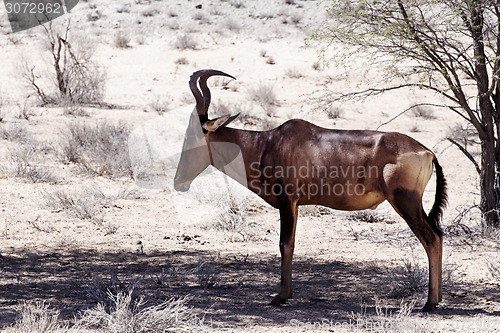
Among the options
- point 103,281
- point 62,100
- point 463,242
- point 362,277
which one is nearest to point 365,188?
point 362,277

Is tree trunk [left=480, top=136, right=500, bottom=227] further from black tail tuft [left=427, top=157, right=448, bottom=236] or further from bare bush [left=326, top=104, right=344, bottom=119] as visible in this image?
bare bush [left=326, top=104, right=344, bottom=119]

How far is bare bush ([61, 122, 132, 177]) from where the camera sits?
12.4 m

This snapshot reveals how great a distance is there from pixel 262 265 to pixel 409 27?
376cm

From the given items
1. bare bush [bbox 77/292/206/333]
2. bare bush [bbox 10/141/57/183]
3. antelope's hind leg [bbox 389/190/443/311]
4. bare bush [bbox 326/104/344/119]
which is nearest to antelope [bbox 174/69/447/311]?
antelope's hind leg [bbox 389/190/443/311]

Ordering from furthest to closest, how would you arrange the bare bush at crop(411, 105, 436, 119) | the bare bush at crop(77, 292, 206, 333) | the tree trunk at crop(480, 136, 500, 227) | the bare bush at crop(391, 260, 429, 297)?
the bare bush at crop(411, 105, 436, 119) → the tree trunk at crop(480, 136, 500, 227) → the bare bush at crop(391, 260, 429, 297) → the bare bush at crop(77, 292, 206, 333)

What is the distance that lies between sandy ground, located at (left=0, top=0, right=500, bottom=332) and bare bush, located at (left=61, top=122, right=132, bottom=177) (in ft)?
0.90

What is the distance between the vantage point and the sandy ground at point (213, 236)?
5840mm

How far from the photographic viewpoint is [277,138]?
6.04 m

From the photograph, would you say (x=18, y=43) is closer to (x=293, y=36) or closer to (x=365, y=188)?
(x=293, y=36)

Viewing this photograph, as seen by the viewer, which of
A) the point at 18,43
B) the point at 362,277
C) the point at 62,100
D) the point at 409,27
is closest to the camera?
the point at 362,277

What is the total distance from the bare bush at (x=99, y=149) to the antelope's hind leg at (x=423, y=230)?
24.8 ft

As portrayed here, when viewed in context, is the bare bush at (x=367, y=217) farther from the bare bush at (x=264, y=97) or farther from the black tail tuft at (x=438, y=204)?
the bare bush at (x=264, y=97)

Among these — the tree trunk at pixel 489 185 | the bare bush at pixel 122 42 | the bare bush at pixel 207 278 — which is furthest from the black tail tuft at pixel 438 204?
the bare bush at pixel 122 42

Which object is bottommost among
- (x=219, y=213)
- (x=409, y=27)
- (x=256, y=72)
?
(x=219, y=213)
